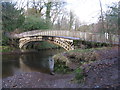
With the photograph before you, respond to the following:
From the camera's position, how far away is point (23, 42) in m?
26.9

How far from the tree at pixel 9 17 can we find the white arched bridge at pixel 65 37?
7.53 ft

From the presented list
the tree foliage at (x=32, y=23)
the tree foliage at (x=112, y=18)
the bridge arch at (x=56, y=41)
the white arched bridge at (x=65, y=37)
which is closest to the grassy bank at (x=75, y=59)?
the white arched bridge at (x=65, y=37)

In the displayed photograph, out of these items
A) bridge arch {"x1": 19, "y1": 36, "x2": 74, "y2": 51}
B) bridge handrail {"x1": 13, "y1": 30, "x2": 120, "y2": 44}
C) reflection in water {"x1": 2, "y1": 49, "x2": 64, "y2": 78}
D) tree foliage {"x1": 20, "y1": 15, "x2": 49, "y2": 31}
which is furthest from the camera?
tree foliage {"x1": 20, "y1": 15, "x2": 49, "y2": 31}

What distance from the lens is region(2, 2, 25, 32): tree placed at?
2323 cm

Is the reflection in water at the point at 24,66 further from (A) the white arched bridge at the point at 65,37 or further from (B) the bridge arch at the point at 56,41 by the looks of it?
(A) the white arched bridge at the point at 65,37

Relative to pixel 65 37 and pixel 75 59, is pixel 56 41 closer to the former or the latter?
pixel 65 37

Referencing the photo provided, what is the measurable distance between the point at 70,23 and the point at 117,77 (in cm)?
3154

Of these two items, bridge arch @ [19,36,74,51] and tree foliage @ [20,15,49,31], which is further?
tree foliage @ [20,15,49,31]

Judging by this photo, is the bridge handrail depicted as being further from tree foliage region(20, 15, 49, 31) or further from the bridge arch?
tree foliage region(20, 15, 49, 31)

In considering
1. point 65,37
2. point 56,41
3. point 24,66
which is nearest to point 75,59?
point 24,66

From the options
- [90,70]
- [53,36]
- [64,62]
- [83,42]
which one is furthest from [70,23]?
[90,70]

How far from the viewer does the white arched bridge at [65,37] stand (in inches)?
562

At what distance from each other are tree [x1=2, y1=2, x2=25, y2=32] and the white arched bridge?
2.29 meters

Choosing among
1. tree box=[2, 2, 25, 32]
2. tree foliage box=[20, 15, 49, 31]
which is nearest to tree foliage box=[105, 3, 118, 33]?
tree box=[2, 2, 25, 32]
